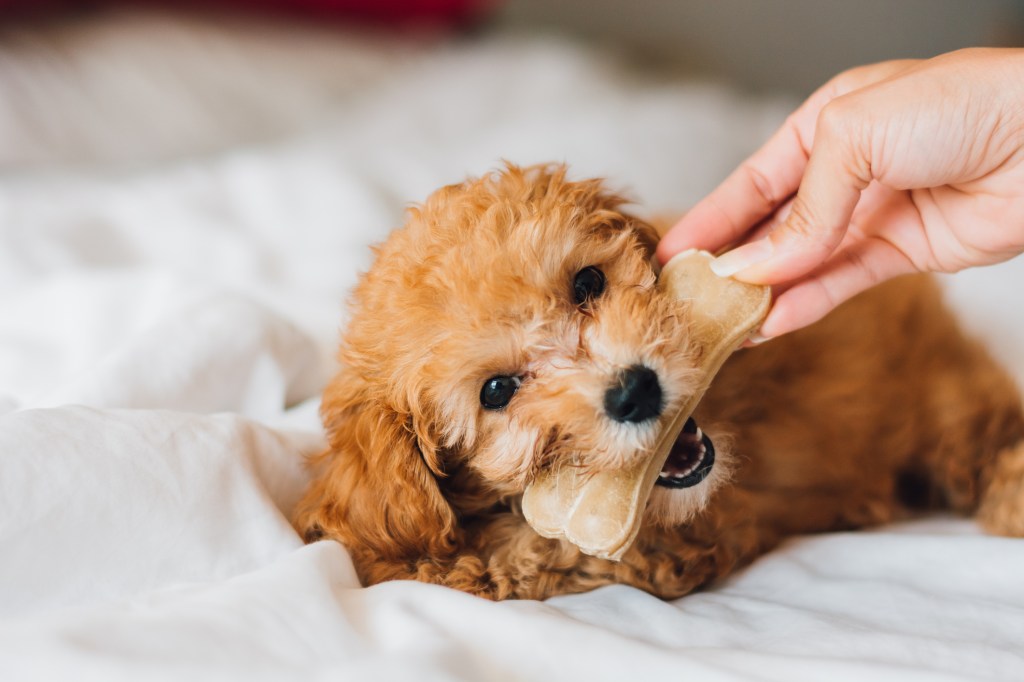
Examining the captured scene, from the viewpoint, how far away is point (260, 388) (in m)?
1.52

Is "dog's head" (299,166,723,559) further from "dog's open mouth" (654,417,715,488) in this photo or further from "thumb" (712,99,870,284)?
"thumb" (712,99,870,284)

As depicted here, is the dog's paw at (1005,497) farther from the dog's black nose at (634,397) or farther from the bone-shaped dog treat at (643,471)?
the dog's black nose at (634,397)

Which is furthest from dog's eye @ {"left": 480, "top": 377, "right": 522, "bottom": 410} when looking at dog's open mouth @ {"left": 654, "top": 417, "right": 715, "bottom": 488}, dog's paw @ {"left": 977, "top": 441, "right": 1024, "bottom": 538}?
dog's paw @ {"left": 977, "top": 441, "right": 1024, "bottom": 538}

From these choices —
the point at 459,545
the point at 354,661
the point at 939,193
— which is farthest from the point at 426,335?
the point at 939,193

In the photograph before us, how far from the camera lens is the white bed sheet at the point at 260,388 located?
902 millimetres

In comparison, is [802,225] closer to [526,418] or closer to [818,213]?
[818,213]

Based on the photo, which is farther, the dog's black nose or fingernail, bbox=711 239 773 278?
fingernail, bbox=711 239 773 278

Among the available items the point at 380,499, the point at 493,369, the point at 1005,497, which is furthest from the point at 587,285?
the point at 1005,497

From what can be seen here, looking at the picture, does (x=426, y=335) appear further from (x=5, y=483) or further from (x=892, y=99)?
(x=892, y=99)

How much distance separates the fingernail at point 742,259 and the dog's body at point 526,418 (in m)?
0.08

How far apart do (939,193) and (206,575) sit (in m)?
1.15

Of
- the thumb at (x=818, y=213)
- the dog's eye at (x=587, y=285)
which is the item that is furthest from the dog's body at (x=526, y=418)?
the thumb at (x=818, y=213)

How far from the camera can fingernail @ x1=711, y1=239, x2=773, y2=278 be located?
1.19 meters

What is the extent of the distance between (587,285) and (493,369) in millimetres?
187
